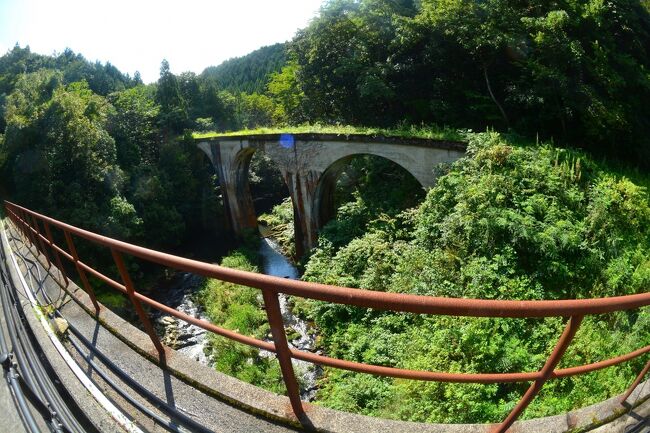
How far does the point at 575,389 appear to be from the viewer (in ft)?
12.2

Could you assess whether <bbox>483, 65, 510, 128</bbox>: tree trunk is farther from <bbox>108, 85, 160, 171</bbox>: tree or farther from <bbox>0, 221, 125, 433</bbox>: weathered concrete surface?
<bbox>108, 85, 160, 171</bbox>: tree

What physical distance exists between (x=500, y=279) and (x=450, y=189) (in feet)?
8.62

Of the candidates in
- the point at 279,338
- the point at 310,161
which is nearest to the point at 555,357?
the point at 279,338

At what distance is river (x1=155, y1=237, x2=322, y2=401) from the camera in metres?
7.22

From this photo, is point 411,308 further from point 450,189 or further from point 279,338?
point 450,189

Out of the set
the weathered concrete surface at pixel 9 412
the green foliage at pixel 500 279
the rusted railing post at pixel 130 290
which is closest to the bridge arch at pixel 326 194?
the green foliage at pixel 500 279

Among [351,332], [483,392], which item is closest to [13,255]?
[351,332]

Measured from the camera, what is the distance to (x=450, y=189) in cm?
755

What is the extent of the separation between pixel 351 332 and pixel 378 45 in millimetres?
10829

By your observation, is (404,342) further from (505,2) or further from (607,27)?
(505,2)

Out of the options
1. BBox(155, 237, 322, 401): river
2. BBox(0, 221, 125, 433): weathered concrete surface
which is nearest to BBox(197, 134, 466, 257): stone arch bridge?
BBox(155, 237, 322, 401): river

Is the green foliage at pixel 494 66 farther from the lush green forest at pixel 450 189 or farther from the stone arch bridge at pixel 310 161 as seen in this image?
the stone arch bridge at pixel 310 161

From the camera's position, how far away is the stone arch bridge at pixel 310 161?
909 centimetres

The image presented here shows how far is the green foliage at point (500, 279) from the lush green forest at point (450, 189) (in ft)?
0.10
